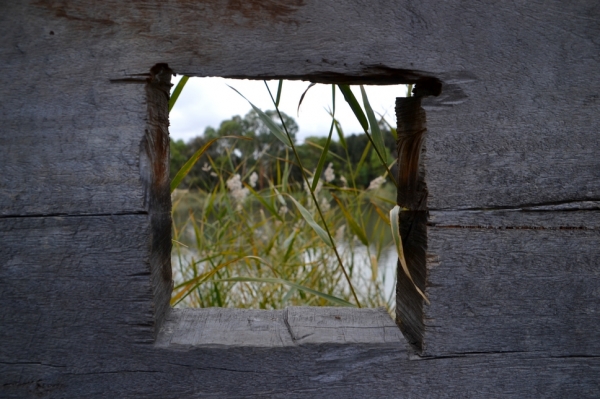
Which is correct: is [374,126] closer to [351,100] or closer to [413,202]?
[351,100]

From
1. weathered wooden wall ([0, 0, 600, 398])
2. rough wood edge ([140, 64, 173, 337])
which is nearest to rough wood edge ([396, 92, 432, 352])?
weathered wooden wall ([0, 0, 600, 398])

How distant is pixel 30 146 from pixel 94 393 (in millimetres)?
486

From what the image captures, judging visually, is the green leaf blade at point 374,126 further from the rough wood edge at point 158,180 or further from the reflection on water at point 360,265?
the reflection on water at point 360,265

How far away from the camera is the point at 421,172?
2.97 ft

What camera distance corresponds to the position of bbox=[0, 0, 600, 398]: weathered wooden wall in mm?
850

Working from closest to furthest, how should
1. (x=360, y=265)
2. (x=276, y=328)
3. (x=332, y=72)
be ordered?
(x=332, y=72), (x=276, y=328), (x=360, y=265)

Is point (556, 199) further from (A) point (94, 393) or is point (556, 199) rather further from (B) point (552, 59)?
(A) point (94, 393)

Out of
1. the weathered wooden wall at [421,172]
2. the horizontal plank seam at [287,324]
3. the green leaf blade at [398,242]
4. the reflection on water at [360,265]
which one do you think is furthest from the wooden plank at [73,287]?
the reflection on water at [360,265]

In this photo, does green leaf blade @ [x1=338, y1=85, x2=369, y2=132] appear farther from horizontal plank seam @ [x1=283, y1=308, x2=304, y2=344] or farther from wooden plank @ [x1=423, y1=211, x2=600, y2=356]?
horizontal plank seam @ [x1=283, y1=308, x2=304, y2=344]

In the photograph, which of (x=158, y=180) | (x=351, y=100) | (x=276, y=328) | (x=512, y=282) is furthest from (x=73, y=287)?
(x=512, y=282)

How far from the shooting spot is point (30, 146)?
2.79 ft

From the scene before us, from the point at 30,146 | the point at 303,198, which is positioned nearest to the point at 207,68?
the point at 30,146

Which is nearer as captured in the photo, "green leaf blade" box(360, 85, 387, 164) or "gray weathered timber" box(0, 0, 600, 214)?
"gray weathered timber" box(0, 0, 600, 214)

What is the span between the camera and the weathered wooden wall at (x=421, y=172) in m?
0.85
